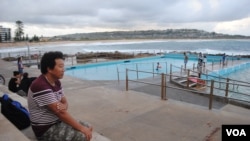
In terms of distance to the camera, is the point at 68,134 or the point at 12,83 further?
the point at 12,83

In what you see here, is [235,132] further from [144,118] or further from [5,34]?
[5,34]

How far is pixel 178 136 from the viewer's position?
393cm

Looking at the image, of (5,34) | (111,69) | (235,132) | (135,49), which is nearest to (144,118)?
(235,132)

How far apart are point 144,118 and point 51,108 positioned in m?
2.97

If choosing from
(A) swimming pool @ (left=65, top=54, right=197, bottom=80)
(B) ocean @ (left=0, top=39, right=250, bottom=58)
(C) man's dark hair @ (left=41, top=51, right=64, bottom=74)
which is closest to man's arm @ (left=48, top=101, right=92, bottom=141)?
(C) man's dark hair @ (left=41, top=51, right=64, bottom=74)

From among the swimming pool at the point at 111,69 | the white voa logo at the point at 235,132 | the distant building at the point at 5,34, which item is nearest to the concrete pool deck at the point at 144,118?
the white voa logo at the point at 235,132

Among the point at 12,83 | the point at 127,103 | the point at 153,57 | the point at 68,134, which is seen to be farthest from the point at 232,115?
the point at 153,57

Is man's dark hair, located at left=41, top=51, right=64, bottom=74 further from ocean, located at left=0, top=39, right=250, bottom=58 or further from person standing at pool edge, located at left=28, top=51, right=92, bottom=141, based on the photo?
ocean, located at left=0, top=39, right=250, bottom=58

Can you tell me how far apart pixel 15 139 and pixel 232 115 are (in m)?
4.41

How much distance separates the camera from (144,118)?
4.84 metres

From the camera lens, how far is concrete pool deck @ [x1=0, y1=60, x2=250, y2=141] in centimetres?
393

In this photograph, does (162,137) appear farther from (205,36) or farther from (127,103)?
(205,36)

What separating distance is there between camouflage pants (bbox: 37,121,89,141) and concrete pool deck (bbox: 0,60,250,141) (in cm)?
50

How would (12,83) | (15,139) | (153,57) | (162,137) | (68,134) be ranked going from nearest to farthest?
(68,134) → (15,139) → (162,137) → (12,83) → (153,57)
